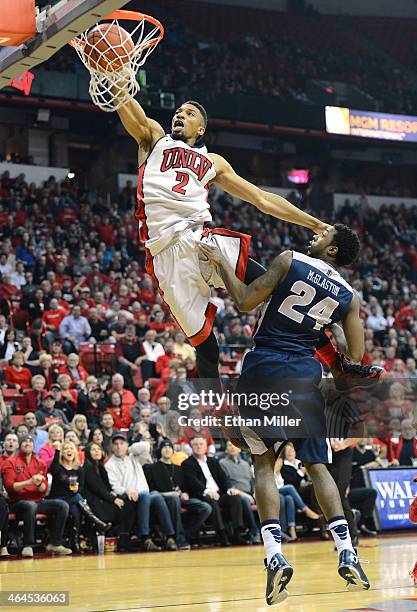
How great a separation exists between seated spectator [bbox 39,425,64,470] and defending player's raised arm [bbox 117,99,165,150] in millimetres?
6470

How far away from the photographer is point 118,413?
14.3 meters

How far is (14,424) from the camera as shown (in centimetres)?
1417

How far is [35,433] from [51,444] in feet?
1.37

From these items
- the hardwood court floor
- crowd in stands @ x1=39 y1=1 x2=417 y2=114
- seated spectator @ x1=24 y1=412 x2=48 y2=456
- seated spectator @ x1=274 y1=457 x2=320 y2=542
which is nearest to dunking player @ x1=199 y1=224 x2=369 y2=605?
the hardwood court floor

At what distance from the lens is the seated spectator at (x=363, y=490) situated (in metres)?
14.1

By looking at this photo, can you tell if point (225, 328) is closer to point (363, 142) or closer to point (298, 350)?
point (298, 350)

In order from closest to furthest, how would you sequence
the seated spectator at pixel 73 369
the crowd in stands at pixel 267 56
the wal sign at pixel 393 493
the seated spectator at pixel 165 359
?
the wal sign at pixel 393 493, the seated spectator at pixel 73 369, the seated spectator at pixel 165 359, the crowd in stands at pixel 267 56

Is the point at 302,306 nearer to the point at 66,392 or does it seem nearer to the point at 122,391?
the point at 66,392

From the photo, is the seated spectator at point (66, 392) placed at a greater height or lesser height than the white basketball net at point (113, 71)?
lesser

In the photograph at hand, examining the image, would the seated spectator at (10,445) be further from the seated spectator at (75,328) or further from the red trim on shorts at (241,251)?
the red trim on shorts at (241,251)

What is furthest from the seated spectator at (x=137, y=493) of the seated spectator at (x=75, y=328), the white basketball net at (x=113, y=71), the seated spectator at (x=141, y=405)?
the white basketball net at (x=113, y=71)

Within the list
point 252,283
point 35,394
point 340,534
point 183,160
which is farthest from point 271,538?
point 35,394

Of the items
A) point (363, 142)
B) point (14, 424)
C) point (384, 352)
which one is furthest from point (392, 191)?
point (14, 424)

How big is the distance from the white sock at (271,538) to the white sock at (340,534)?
0.41 metres
